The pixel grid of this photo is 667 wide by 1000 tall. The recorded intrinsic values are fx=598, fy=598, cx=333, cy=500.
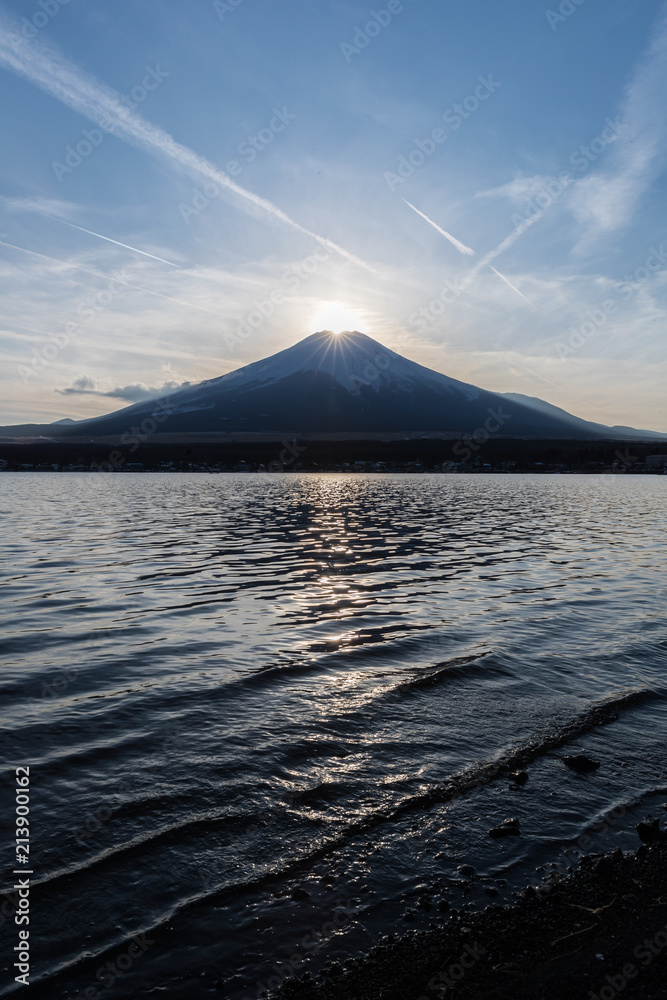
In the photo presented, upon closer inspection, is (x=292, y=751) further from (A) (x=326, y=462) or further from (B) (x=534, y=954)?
(A) (x=326, y=462)

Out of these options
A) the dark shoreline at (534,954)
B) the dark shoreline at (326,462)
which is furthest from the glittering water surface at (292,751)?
the dark shoreline at (326,462)

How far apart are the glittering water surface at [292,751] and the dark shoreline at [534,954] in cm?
30

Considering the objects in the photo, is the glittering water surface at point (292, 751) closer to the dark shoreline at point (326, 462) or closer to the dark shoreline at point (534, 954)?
the dark shoreline at point (534, 954)

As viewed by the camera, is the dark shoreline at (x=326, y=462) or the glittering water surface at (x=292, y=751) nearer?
the glittering water surface at (x=292, y=751)

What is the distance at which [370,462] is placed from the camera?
7156 inches

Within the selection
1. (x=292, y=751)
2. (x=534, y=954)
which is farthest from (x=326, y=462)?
(x=534, y=954)

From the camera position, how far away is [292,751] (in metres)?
9.76

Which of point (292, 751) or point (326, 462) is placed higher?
point (326, 462)

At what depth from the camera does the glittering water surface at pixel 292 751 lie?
6168mm

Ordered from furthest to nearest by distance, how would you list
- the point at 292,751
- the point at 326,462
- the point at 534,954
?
1. the point at 326,462
2. the point at 292,751
3. the point at 534,954

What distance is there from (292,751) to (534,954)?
4846mm

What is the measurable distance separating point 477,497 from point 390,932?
71.3 m

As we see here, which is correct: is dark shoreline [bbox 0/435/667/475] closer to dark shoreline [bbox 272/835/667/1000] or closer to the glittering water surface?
the glittering water surface

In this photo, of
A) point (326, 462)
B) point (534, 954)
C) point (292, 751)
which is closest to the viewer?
point (534, 954)
